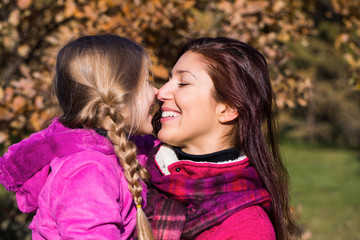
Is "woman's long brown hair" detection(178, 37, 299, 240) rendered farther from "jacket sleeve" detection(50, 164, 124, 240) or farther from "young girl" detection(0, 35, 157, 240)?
"jacket sleeve" detection(50, 164, 124, 240)

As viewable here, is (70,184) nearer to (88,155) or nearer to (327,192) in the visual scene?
(88,155)

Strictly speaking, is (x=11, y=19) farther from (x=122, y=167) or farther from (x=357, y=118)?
(x=357, y=118)

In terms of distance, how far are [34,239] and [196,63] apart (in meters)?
0.99

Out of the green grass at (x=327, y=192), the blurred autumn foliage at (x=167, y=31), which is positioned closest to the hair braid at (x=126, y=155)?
the blurred autumn foliage at (x=167, y=31)

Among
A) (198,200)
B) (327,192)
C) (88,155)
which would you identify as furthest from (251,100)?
(327,192)

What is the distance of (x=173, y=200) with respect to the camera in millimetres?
1803

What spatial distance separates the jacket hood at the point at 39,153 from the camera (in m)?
1.65

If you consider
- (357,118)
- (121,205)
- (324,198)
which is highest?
(121,205)

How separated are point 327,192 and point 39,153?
28.3 ft

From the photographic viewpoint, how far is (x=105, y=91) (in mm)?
1719

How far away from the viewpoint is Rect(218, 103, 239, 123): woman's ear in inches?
77.2

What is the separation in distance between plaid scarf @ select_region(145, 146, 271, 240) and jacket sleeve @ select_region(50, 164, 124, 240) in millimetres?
246

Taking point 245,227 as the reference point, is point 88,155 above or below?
above

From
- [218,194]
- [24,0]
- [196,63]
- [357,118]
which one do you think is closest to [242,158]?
[218,194]
